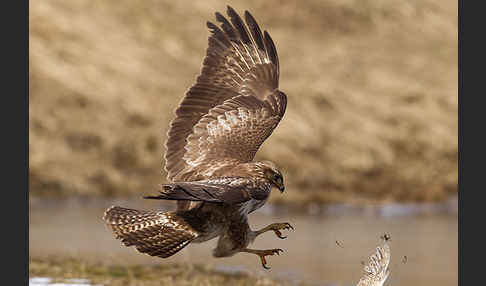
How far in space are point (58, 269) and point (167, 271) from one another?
1.45m

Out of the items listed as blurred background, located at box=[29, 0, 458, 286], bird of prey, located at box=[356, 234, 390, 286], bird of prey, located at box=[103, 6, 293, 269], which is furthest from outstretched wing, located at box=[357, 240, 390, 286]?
blurred background, located at box=[29, 0, 458, 286]

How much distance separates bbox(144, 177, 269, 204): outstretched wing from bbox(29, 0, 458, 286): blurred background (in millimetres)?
6063

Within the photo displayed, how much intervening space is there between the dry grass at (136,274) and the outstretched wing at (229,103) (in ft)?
6.15

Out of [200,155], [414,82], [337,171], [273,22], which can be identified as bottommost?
[200,155]

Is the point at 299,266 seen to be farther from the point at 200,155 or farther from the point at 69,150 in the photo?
the point at 69,150

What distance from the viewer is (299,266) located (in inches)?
464

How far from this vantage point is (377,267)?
7.38 m

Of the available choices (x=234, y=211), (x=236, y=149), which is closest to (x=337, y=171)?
(x=236, y=149)

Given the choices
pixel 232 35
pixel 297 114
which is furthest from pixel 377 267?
pixel 297 114

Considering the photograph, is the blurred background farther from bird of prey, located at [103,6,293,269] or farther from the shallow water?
bird of prey, located at [103,6,293,269]

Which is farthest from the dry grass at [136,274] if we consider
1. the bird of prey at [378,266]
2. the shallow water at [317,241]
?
the bird of prey at [378,266]

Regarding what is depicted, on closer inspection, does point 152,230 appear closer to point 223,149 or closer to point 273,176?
point 273,176

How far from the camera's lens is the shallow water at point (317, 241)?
37.8ft

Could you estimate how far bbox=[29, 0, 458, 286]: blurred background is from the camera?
50.0 feet
